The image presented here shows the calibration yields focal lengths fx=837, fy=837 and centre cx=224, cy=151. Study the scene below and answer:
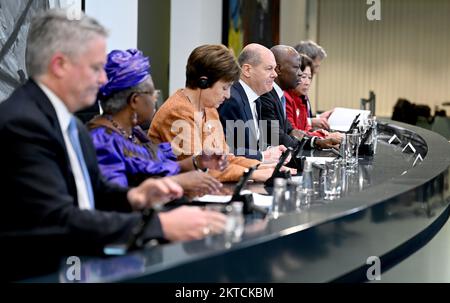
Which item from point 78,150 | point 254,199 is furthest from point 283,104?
point 78,150

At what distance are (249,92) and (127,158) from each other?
1958mm

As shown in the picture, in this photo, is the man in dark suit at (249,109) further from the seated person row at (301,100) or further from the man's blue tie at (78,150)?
the man's blue tie at (78,150)

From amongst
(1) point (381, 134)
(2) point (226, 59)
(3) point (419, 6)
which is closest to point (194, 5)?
(1) point (381, 134)

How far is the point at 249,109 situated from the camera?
4688mm

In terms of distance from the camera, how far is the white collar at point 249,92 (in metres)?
4.76

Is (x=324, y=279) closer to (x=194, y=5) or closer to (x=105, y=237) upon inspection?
(x=105, y=237)

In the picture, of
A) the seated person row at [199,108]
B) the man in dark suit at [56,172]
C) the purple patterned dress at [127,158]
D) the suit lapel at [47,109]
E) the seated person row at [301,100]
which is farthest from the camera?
the seated person row at [301,100]

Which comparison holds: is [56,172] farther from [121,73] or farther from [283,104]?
[283,104]

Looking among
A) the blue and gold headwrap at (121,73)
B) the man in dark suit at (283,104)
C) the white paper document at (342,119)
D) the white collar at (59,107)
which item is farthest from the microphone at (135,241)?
the white paper document at (342,119)

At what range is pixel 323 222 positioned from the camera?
2.38 meters

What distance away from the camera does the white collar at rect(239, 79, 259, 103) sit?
188 inches

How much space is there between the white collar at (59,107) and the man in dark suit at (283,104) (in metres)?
3.05

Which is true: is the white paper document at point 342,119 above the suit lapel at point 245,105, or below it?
below

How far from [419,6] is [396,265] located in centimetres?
1186
